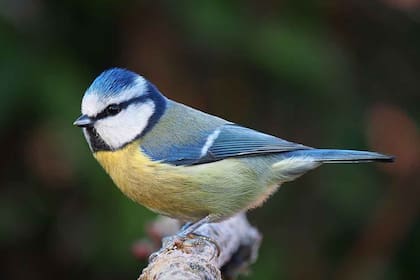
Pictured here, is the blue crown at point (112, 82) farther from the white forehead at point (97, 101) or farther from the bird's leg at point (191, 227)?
the bird's leg at point (191, 227)

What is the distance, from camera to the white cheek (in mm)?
2074

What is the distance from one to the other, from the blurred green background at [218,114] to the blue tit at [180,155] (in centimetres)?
56

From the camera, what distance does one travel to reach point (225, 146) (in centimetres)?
213

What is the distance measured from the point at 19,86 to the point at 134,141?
2.19 ft

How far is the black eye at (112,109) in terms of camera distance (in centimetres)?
207

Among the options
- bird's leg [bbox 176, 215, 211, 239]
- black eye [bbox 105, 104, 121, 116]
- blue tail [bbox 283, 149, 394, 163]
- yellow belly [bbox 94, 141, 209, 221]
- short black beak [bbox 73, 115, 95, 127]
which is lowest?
bird's leg [bbox 176, 215, 211, 239]

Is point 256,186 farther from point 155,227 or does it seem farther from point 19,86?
point 19,86

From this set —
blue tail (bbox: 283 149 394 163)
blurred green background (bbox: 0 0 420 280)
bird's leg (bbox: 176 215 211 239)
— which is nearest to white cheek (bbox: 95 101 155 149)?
bird's leg (bbox: 176 215 211 239)

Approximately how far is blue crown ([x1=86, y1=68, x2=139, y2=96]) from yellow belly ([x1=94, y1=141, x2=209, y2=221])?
142mm

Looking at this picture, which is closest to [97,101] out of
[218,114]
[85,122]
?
[85,122]

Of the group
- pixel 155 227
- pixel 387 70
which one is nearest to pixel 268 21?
pixel 387 70

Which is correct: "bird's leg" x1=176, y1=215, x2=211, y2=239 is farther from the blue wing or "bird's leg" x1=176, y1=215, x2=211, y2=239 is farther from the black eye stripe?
the black eye stripe

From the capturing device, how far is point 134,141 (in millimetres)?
2105

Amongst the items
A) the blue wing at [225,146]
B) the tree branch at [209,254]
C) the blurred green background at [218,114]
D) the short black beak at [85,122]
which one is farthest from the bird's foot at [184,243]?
the blurred green background at [218,114]
